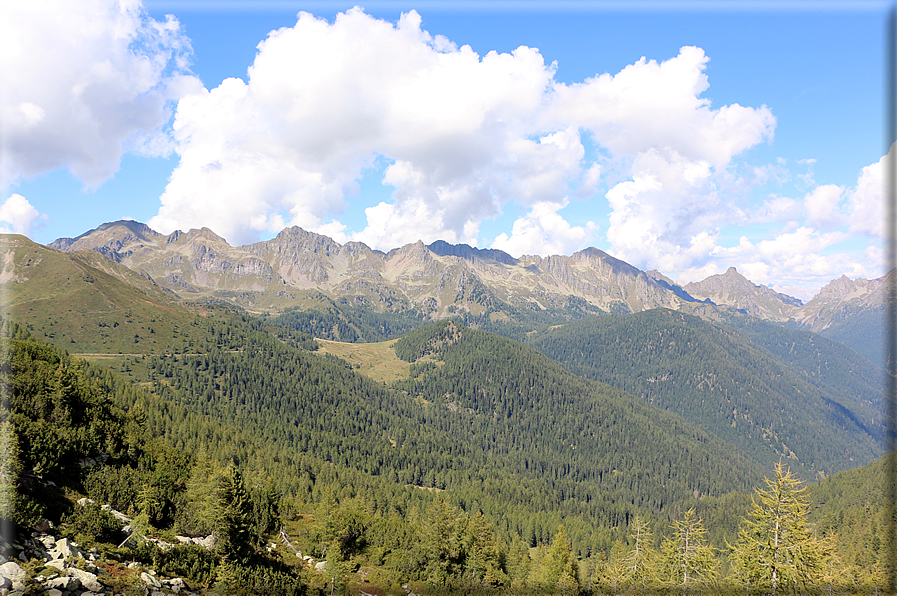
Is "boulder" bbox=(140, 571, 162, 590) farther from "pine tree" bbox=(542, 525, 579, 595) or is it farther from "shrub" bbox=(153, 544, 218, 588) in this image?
"pine tree" bbox=(542, 525, 579, 595)

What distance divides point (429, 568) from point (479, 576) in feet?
29.6

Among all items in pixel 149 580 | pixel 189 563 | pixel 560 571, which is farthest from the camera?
pixel 560 571

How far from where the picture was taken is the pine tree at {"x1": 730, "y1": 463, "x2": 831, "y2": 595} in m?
27.3

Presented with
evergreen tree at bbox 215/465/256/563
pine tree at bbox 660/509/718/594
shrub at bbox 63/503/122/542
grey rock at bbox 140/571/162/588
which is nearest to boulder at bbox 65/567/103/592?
grey rock at bbox 140/571/162/588

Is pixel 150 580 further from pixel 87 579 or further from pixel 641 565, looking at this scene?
pixel 641 565

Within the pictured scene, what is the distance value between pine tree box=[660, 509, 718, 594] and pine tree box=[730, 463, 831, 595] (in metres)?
5.07

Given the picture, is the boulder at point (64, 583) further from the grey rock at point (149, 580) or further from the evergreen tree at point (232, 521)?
the evergreen tree at point (232, 521)

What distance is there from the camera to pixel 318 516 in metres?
73.4

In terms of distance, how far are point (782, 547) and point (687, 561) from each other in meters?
10.8

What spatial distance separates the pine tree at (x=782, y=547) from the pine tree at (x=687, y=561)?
16.6 feet

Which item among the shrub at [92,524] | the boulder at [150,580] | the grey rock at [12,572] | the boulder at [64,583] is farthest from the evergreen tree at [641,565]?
the shrub at [92,524]

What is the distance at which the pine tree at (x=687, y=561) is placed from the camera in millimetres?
35375

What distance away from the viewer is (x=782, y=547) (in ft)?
90.5

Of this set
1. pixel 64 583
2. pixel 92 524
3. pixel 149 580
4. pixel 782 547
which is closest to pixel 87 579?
pixel 64 583
